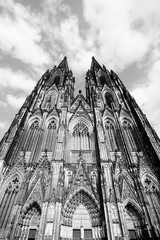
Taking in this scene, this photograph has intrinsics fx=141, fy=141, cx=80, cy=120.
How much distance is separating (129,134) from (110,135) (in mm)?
2126

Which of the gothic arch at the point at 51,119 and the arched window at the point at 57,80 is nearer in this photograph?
the gothic arch at the point at 51,119

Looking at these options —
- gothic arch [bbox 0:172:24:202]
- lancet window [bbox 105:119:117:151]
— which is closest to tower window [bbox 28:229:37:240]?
gothic arch [bbox 0:172:24:202]

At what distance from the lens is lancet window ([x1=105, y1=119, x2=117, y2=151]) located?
14411 millimetres

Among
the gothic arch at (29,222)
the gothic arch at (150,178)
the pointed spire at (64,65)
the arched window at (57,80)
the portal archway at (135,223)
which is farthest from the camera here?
the pointed spire at (64,65)

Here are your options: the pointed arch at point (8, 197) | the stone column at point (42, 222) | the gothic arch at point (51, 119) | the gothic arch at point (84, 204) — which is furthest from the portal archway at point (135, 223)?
the gothic arch at point (51, 119)

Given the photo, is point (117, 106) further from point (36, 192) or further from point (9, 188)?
point (9, 188)

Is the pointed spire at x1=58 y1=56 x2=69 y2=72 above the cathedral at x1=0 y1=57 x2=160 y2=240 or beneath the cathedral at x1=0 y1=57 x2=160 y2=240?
above

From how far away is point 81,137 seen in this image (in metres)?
15.4

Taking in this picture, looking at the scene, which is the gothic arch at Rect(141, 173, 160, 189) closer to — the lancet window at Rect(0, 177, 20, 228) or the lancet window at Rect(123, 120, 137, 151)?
the lancet window at Rect(123, 120, 137, 151)

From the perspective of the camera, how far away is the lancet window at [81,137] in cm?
1461

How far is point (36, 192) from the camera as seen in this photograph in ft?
34.5

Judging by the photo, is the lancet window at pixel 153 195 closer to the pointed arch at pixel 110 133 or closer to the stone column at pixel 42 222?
the pointed arch at pixel 110 133

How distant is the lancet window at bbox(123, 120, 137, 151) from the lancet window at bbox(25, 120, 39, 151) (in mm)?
9781

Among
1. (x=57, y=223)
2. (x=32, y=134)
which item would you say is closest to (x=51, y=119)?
(x=32, y=134)
